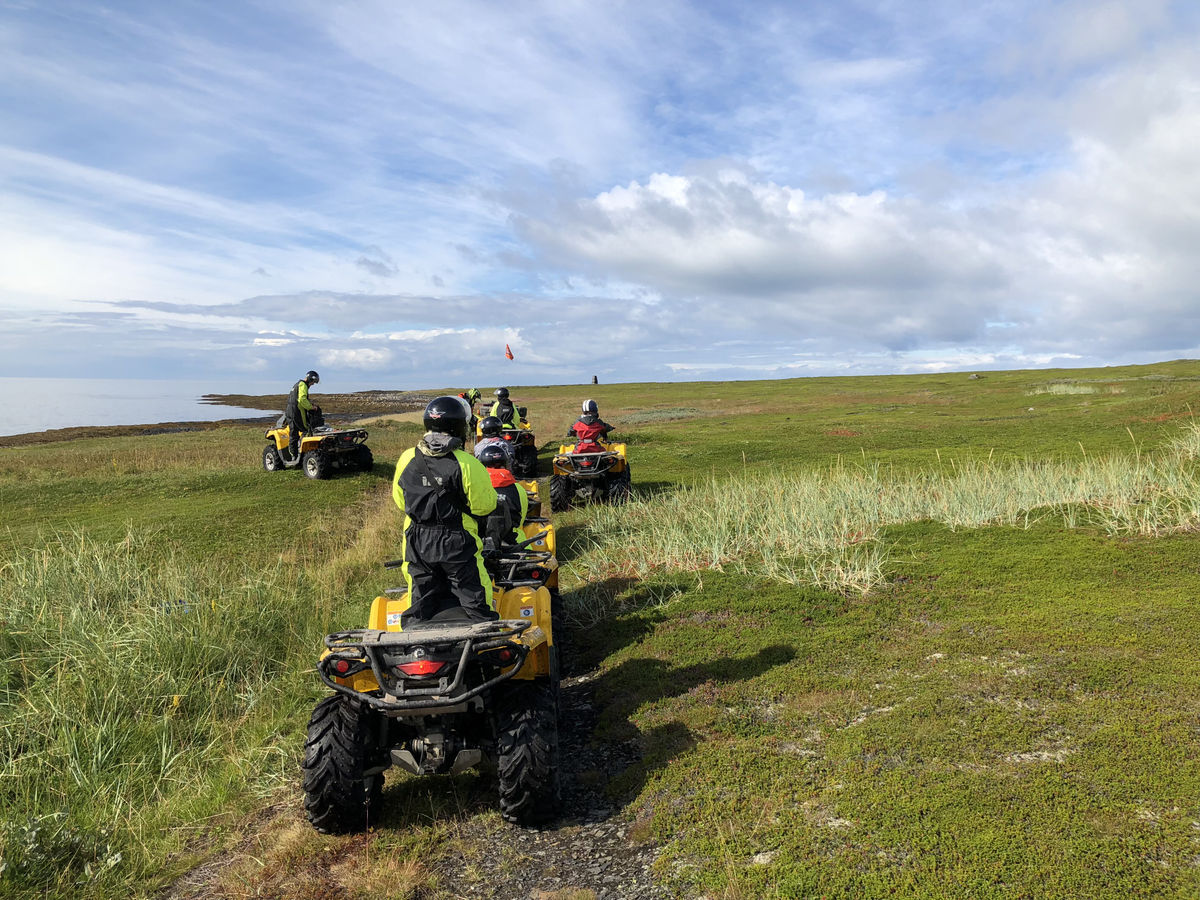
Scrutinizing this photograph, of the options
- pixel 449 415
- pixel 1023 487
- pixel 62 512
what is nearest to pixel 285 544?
pixel 62 512

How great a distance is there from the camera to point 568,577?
10047mm

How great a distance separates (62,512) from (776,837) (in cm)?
1809

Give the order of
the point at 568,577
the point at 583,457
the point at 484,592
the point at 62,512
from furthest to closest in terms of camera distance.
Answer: the point at 62,512, the point at 583,457, the point at 568,577, the point at 484,592

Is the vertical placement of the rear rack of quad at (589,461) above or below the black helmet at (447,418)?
below

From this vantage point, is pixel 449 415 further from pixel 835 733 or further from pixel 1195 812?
pixel 1195 812

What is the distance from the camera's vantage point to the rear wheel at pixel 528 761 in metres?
4.18

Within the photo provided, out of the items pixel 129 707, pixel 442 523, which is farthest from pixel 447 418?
pixel 129 707

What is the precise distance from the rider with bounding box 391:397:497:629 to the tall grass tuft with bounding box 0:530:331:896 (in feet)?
6.49

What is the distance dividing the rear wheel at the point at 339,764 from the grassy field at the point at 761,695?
0.17 meters

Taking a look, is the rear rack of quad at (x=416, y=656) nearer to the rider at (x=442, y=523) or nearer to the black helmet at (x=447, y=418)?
the rider at (x=442, y=523)

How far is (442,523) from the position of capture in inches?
187

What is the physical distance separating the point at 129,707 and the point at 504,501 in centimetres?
389

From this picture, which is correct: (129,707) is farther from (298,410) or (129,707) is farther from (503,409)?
(298,410)

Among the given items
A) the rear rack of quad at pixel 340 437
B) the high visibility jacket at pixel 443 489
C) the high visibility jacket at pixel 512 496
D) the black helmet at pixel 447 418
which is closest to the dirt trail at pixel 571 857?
the high visibility jacket at pixel 443 489
